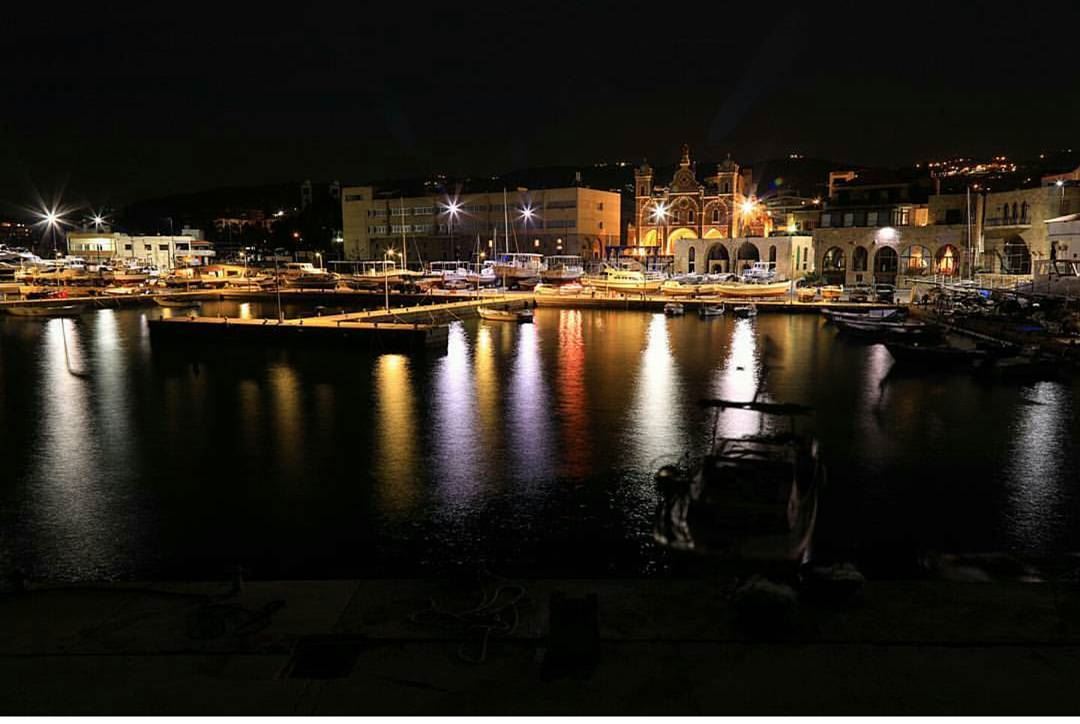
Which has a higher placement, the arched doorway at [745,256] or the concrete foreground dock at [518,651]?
the arched doorway at [745,256]

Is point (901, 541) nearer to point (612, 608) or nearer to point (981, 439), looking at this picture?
point (612, 608)

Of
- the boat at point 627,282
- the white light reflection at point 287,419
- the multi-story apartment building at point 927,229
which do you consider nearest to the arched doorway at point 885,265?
the multi-story apartment building at point 927,229

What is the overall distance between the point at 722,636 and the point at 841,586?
6.44 feet

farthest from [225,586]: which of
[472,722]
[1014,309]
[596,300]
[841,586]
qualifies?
[596,300]

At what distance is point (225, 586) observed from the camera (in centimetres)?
1059

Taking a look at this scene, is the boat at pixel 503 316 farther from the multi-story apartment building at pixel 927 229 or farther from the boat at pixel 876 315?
the multi-story apartment building at pixel 927 229

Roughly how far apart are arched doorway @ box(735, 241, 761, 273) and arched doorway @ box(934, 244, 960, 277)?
18709 millimetres

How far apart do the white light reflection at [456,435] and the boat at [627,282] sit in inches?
1565

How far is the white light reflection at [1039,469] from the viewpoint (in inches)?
583

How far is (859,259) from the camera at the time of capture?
238 feet

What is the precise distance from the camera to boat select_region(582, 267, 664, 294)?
7469 centimetres

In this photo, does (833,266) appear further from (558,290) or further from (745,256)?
(558,290)

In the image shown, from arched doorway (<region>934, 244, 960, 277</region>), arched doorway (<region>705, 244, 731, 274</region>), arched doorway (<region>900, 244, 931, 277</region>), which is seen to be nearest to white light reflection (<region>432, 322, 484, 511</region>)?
arched doorway (<region>900, 244, 931, 277</region>)

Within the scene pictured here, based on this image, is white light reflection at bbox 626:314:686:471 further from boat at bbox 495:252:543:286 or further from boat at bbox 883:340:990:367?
boat at bbox 495:252:543:286
